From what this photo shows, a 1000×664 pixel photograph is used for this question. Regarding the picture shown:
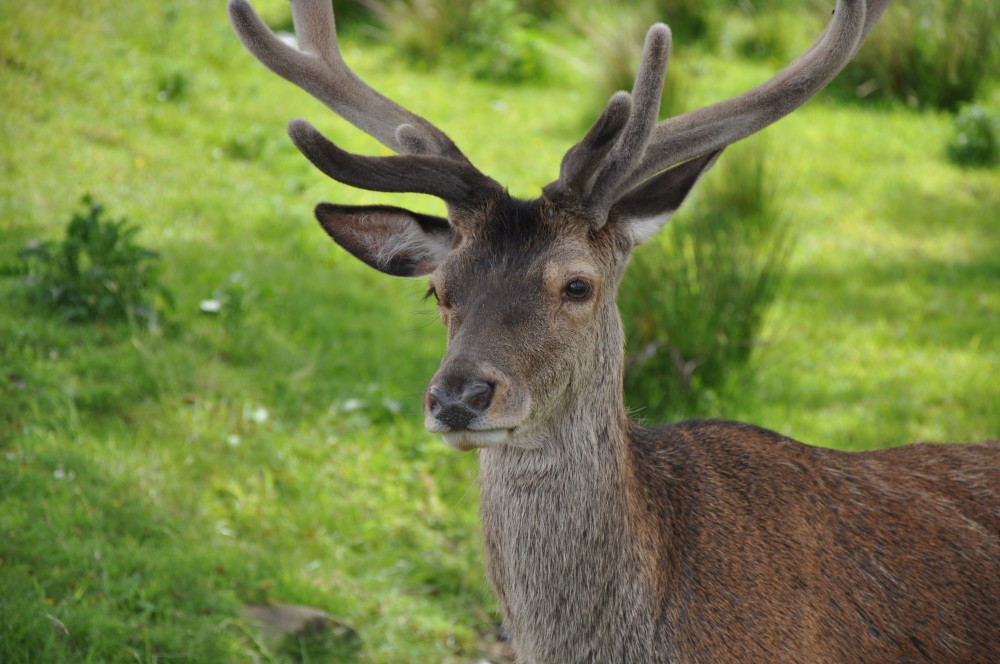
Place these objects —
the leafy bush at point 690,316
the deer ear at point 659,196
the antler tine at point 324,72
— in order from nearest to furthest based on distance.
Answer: the deer ear at point 659,196 < the antler tine at point 324,72 < the leafy bush at point 690,316

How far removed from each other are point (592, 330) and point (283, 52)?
58.4 inches

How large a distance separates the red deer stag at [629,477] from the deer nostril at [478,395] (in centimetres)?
1

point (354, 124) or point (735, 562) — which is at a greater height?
point (354, 124)

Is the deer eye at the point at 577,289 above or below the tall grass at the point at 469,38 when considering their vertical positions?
below

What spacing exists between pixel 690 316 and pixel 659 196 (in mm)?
2896

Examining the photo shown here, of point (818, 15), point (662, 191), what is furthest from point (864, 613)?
point (818, 15)

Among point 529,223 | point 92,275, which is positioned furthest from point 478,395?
point 92,275

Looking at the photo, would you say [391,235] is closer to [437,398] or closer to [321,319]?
[437,398]

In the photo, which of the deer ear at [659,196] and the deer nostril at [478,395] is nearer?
the deer nostril at [478,395]

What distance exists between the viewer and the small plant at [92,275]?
5.50m

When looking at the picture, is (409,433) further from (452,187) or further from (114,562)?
(452,187)

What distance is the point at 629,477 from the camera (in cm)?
321

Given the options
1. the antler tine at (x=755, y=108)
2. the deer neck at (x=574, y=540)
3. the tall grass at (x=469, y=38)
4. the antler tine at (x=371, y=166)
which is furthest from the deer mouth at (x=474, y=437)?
the tall grass at (x=469, y=38)

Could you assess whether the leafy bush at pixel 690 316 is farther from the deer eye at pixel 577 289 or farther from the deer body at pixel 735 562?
the deer eye at pixel 577 289
